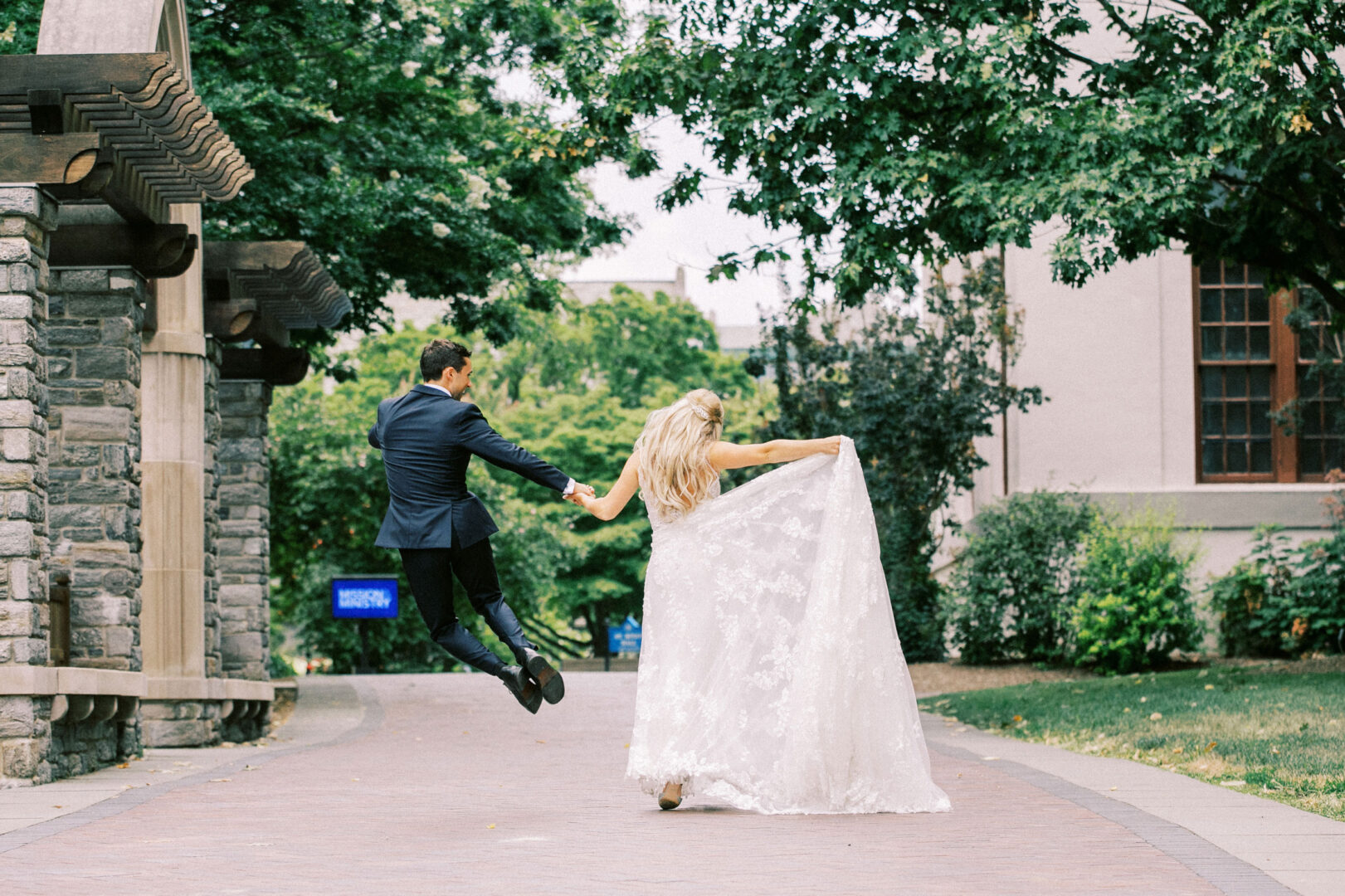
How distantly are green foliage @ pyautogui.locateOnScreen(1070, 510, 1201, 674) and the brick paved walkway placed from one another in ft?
34.7

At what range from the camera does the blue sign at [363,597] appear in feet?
92.2

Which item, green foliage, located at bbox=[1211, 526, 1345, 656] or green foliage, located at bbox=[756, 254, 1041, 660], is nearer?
green foliage, located at bbox=[1211, 526, 1345, 656]

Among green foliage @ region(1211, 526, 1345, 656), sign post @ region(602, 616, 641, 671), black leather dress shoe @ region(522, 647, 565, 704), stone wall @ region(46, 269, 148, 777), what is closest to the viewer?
black leather dress shoe @ region(522, 647, 565, 704)

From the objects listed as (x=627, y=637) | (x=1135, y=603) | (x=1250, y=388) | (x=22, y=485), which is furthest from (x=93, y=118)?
(x=627, y=637)

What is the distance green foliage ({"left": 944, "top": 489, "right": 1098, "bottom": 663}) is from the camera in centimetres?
2267

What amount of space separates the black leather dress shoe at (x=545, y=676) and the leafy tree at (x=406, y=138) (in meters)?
9.15

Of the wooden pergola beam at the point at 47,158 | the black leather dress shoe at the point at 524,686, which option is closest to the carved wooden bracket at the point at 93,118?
the wooden pergola beam at the point at 47,158

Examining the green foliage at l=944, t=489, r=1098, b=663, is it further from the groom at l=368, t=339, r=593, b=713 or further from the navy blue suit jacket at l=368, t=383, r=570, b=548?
the navy blue suit jacket at l=368, t=383, r=570, b=548

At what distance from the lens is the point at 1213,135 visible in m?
13.6

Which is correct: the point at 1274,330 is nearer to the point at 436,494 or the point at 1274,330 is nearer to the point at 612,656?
the point at 436,494

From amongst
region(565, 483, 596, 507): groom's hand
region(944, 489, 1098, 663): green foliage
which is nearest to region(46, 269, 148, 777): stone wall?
region(565, 483, 596, 507): groom's hand

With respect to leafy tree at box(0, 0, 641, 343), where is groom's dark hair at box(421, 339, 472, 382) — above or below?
below

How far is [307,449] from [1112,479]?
1727 centimetres

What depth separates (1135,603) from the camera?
827 inches
